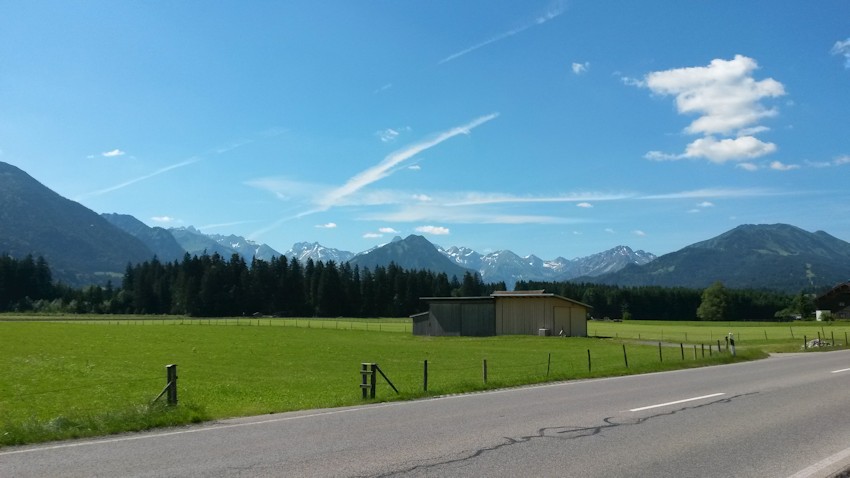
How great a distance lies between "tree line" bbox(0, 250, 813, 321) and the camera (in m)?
146

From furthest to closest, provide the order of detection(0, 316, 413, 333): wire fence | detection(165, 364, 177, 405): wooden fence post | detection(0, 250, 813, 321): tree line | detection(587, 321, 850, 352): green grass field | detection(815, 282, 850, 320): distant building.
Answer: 1. detection(0, 250, 813, 321): tree line
2. detection(815, 282, 850, 320): distant building
3. detection(0, 316, 413, 333): wire fence
4. detection(587, 321, 850, 352): green grass field
5. detection(165, 364, 177, 405): wooden fence post

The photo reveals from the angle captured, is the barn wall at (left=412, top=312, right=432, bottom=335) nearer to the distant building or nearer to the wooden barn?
the wooden barn

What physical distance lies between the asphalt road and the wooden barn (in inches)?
2073

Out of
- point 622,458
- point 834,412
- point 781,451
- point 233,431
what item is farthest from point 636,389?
point 233,431

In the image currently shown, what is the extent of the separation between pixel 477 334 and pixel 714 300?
11686 cm

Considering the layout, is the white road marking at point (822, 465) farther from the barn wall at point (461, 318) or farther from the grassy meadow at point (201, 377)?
the barn wall at point (461, 318)

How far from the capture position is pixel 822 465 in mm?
8938

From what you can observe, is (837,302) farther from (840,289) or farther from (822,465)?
(822,465)

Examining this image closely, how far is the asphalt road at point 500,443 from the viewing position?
8719mm

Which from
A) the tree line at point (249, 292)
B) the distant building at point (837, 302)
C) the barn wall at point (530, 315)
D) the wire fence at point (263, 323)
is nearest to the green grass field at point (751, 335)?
the barn wall at point (530, 315)

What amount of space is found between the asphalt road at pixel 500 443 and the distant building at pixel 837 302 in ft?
471

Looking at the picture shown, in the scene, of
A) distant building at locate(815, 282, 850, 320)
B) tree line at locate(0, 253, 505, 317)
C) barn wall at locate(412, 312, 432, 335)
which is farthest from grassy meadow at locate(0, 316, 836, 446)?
distant building at locate(815, 282, 850, 320)

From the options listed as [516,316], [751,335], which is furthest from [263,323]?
[751,335]

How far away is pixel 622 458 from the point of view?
9.33 metres
